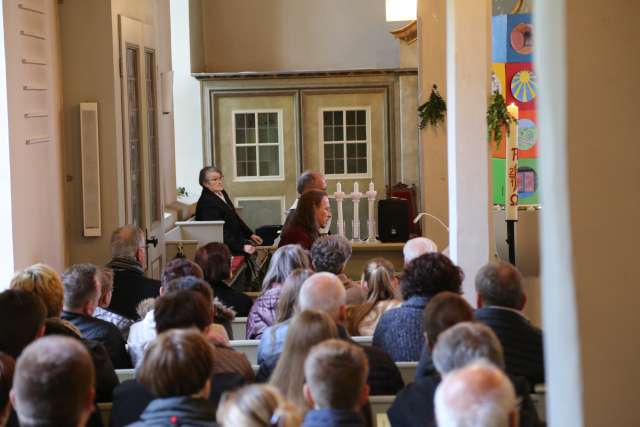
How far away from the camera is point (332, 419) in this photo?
10.2 feet

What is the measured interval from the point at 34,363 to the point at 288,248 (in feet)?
10.1

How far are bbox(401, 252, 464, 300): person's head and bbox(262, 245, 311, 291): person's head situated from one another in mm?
1051

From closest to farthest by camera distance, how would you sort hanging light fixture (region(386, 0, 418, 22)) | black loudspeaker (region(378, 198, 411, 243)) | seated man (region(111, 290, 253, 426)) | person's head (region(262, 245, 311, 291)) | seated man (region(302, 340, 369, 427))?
seated man (region(302, 340, 369, 427))
seated man (region(111, 290, 253, 426))
person's head (region(262, 245, 311, 291))
black loudspeaker (region(378, 198, 411, 243))
hanging light fixture (region(386, 0, 418, 22))

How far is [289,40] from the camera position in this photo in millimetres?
16016

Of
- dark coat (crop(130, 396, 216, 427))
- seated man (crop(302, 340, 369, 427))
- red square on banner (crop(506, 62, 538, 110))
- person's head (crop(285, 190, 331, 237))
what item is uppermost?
red square on banner (crop(506, 62, 538, 110))

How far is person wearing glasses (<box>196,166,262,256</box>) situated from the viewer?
9.90 meters

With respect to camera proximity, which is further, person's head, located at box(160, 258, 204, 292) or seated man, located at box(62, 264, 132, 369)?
person's head, located at box(160, 258, 204, 292)

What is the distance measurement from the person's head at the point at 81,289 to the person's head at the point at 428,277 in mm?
1379

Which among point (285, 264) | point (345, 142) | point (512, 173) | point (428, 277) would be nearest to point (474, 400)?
point (428, 277)

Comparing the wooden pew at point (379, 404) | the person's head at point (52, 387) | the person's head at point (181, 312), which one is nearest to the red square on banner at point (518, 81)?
the person's head at point (181, 312)

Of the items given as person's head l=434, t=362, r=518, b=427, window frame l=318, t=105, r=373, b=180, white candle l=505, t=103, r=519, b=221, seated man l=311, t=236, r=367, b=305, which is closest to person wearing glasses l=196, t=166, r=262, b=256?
white candle l=505, t=103, r=519, b=221

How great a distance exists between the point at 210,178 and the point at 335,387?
6977 millimetres

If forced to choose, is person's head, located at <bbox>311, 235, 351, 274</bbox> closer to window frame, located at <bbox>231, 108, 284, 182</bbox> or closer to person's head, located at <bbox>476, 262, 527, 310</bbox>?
person's head, located at <bbox>476, 262, 527, 310</bbox>

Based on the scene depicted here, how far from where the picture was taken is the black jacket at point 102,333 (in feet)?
16.4
